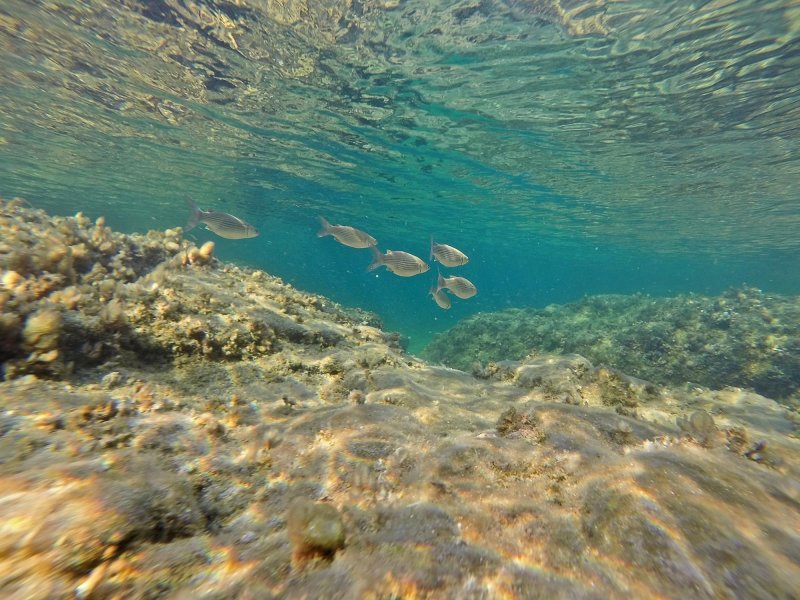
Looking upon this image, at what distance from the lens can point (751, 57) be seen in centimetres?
1116

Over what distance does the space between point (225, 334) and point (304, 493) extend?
8.85 feet

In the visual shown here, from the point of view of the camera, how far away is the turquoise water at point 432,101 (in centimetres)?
1067

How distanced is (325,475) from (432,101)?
16171 mm

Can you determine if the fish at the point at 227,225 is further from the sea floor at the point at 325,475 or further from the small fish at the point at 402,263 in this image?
the sea floor at the point at 325,475

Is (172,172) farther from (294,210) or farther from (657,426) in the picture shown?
(657,426)

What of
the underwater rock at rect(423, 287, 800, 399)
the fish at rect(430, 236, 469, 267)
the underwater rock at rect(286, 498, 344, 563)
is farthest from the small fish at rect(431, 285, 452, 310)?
the underwater rock at rect(286, 498, 344, 563)

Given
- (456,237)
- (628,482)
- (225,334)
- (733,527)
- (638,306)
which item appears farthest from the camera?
(456,237)

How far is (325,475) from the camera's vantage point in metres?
2.51

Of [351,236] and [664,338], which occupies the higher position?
[351,236]

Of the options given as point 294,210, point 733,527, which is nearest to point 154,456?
point 733,527

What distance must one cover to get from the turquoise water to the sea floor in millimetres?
10738

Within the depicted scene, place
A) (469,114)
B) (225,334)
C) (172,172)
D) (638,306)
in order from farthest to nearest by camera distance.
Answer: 1. (172,172)
2. (638,306)
3. (469,114)
4. (225,334)

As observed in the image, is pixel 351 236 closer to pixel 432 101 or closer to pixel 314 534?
pixel 314 534

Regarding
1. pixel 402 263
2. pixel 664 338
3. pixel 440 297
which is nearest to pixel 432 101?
pixel 440 297
